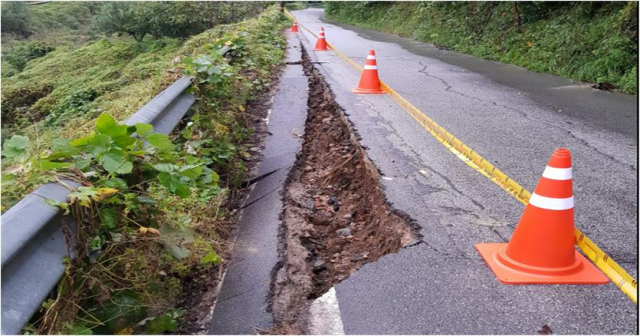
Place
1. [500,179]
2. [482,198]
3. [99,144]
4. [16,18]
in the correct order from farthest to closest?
[16,18] < [500,179] < [482,198] < [99,144]

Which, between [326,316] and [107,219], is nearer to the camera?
[107,219]

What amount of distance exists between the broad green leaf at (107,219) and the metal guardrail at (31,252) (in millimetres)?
174

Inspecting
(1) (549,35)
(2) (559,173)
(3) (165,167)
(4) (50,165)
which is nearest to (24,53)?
(1) (549,35)

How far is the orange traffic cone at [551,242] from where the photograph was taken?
9.84 feet

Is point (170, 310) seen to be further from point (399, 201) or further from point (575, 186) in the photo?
point (575, 186)

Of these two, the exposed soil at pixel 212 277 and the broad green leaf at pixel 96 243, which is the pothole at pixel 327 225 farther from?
the broad green leaf at pixel 96 243

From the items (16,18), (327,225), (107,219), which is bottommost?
(16,18)

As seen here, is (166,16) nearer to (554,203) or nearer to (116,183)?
(116,183)

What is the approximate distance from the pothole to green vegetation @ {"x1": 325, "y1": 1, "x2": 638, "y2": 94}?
577 cm

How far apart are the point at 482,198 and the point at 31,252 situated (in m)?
3.16

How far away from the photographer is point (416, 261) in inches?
125

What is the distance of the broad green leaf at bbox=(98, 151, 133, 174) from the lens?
A: 2.66 m

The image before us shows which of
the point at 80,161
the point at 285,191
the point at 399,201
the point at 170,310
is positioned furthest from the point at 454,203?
the point at 80,161

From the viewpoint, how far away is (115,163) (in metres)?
2.69
